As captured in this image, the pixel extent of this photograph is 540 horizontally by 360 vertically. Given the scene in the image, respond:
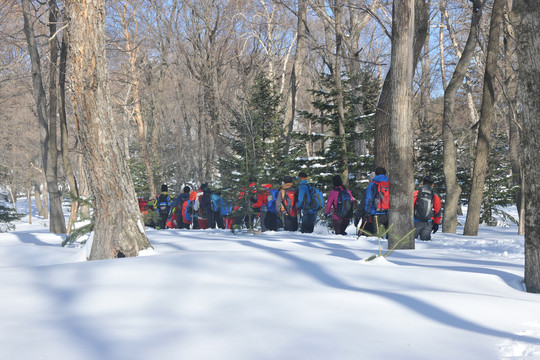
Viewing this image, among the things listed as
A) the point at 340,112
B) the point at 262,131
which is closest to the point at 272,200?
the point at 340,112

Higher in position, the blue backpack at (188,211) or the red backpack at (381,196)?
the red backpack at (381,196)

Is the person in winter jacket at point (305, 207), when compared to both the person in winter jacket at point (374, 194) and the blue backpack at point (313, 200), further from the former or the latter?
the person in winter jacket at point (374, 194)

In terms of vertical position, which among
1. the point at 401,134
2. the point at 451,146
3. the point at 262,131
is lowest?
the point at 401,134

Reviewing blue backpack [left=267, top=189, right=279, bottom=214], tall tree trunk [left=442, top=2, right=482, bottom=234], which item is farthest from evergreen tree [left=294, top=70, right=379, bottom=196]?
blue backpack [left=267, top=189, right=279, bottom=214]

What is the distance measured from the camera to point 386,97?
1021 cm

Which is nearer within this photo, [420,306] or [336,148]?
[420,306]

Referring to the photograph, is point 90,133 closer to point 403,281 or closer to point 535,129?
point 403,281

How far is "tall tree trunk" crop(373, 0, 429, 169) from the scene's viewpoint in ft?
33.2

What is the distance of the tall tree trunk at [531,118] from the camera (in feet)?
14.4

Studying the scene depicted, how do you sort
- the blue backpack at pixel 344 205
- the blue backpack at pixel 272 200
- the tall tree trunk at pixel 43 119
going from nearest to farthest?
the blue backpack at pixel 344 205 → the blue backpack at pixel 272 200 → the tall tree trunk at pixel 43 119

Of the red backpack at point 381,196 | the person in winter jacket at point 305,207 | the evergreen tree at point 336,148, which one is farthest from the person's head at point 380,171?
the evergreen tree at point 336,148

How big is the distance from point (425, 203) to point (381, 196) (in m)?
1.00

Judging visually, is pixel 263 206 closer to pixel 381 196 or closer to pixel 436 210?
pixel 381 196

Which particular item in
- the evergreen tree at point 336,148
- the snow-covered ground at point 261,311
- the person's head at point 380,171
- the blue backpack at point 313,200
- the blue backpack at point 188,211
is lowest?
the snow-covered ground at point 261,311
